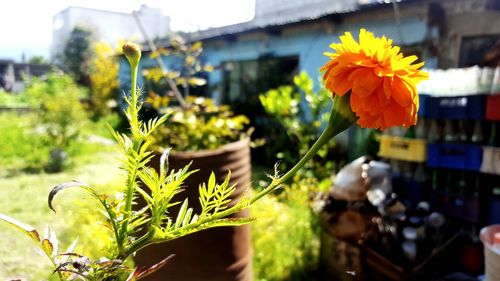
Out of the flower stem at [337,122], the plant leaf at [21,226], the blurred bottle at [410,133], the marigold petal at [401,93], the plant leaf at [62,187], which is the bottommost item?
the blurred bottle at [410,133]

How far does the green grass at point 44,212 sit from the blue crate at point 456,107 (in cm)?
201

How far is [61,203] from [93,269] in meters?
4.18

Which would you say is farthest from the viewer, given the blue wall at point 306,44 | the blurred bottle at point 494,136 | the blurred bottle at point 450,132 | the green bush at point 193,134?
the blue wall at point 306,44

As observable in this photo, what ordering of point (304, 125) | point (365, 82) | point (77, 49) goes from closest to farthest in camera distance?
point (365, 82) < point (304, 125) < point (77, 49)

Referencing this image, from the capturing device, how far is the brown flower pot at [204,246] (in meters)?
1.65

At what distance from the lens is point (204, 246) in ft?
5.59

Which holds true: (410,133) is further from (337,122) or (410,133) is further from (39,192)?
(39,192)

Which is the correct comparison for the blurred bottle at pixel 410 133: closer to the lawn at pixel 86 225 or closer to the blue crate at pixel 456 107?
the blue crate at pixel 456 107

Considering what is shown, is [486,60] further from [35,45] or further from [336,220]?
[35,45]

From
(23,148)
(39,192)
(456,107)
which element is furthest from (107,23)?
(456,107)

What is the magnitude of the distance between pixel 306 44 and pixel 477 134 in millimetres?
4070

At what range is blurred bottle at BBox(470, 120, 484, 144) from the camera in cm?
251

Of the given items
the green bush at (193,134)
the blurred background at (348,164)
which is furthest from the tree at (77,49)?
the green bush at (193,134)

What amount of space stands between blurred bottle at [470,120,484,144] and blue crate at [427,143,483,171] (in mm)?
59
